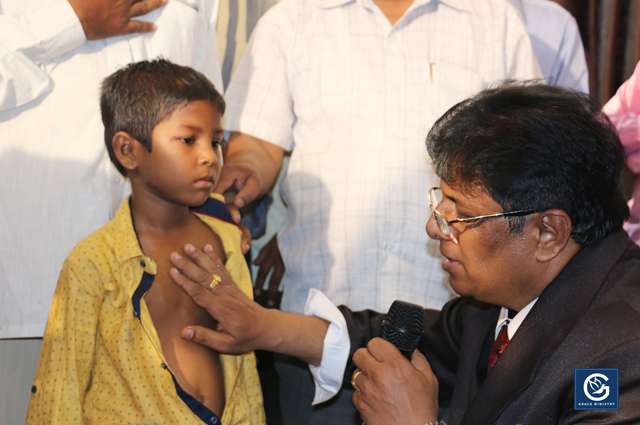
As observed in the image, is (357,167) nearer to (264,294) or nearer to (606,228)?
(264,294)

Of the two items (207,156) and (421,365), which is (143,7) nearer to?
(207,156)

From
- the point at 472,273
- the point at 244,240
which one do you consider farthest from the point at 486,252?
the point at 244,240

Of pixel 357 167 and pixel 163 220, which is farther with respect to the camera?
pixel 357 167

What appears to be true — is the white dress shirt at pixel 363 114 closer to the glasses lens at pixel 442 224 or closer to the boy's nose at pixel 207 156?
the boy's nose at pixel 207 156

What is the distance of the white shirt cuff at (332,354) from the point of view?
1662mm

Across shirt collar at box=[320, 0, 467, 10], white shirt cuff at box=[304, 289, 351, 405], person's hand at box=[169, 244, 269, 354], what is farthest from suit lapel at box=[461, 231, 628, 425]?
shirt collar at box=[320, 0, 467, 10]

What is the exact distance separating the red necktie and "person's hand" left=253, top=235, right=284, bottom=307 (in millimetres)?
1003

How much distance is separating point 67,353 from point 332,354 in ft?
2.40

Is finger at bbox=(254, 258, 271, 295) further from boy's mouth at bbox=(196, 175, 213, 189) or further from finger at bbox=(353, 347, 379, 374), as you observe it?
finger at bbox=(353, 347, 379, 374)

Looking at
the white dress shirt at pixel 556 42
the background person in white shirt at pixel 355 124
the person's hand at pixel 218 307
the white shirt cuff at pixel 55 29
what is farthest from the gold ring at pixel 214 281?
the white dress shirt at pixel 556 42

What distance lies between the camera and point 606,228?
1243mm

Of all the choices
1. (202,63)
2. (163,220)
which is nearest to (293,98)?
(202,63)

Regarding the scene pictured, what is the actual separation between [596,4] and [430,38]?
0.86 metres

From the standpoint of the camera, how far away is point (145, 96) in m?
1.58
